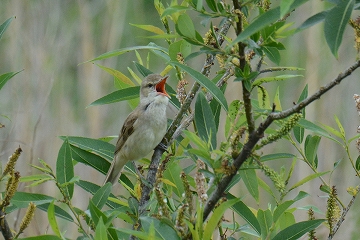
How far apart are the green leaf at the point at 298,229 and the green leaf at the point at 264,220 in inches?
5.3

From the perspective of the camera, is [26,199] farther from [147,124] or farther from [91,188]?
[147,124]

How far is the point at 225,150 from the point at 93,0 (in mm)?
5483

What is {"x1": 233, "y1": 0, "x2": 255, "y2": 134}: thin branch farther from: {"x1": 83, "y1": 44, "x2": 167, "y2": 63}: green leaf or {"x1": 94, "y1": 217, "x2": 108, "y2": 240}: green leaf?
{"x1": 83, "y1": 44, "x2": 167, "y2": 63}: green leaf

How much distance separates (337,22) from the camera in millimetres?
1112

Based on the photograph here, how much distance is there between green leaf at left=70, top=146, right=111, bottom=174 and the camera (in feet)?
6.76

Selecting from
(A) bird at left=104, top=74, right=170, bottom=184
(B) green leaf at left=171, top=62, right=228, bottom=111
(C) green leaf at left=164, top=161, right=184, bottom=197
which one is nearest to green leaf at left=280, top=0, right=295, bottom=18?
(B) green leaf at left=171, top=62, right=228, bottom=111

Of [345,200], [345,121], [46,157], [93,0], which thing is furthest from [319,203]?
[93,0]

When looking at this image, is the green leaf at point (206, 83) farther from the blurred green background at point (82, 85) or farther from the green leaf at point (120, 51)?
the blurred green background at point (82, 85)

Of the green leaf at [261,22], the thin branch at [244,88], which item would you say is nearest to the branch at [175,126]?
the thin branch at [244,88]

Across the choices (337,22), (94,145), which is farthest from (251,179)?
(337,22)

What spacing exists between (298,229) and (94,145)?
0.85 meters

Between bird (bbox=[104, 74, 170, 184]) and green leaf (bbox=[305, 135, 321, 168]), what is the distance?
45.6 inches

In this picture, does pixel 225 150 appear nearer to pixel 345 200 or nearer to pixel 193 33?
pixel 193 33

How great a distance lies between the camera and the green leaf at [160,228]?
1.30m
